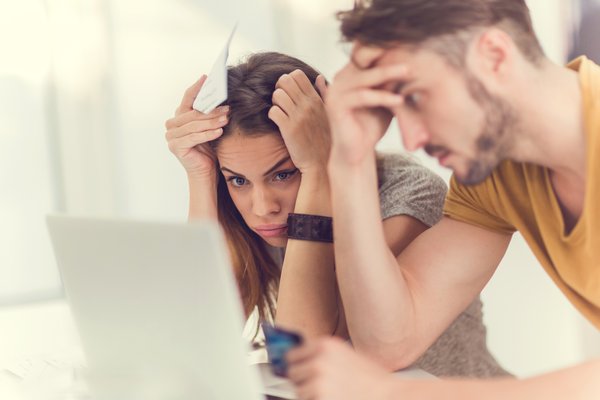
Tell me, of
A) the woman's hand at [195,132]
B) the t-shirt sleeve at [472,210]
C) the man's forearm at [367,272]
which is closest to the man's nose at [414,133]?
the man's forearm at [367,272]

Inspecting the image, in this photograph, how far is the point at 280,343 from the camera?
0.70m

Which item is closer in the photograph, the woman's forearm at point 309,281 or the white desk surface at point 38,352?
the white desk surface at point 38,352

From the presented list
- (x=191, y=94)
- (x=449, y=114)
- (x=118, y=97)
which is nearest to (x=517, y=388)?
(x=449, y=114)

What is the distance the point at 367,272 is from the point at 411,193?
27cm

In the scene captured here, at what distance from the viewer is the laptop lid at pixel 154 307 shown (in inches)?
26.5

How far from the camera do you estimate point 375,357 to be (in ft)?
3.83

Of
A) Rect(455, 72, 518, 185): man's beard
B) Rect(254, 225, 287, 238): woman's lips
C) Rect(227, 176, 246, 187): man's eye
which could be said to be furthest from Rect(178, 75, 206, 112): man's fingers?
Rect(455, 72, 518, 185): man's beard

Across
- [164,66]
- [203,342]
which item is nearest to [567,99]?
[203,342]

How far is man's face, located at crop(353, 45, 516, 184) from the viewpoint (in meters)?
0.91

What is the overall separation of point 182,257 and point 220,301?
52 mm

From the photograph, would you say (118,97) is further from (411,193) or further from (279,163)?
(411,193)

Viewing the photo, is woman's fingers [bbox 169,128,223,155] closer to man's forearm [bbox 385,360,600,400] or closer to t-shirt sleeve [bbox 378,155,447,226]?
t-shirt sleeve [bbox 378,155,447,226]

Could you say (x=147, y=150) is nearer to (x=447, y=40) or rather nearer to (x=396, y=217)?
(x=396, y=217)

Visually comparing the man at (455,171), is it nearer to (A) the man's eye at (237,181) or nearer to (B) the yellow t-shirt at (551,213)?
(B) the yellow t-shirt at (551,213)
